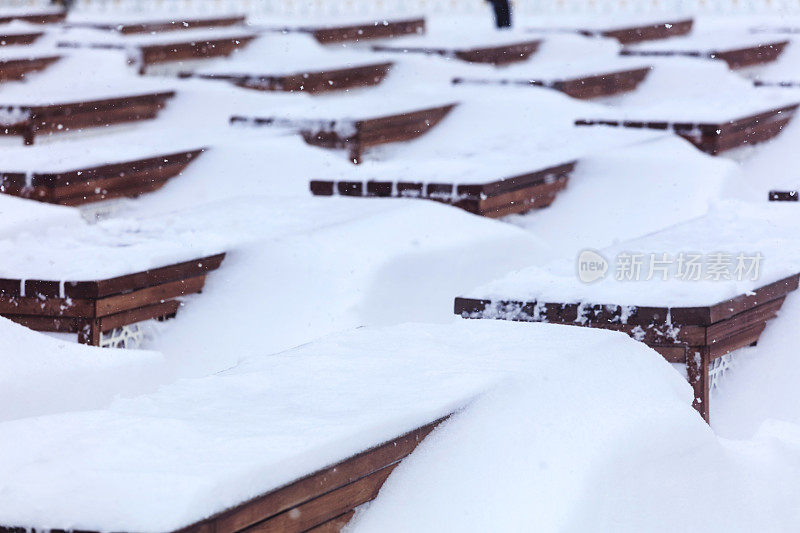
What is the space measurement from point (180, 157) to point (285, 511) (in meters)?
5.04

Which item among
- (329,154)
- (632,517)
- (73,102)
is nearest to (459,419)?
(632,517)

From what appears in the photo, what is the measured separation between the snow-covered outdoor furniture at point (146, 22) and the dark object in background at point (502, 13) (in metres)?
2.89

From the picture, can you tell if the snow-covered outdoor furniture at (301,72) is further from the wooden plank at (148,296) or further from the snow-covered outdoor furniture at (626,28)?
the wooden plank at (148,296)

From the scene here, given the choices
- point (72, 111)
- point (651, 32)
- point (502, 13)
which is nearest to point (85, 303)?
point (72, 111)

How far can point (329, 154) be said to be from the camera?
26.3ft

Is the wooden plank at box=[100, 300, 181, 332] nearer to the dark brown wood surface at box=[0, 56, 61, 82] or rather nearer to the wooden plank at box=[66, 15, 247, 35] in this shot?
the dark brown wood surface at box=[0, 56, 61, 82]

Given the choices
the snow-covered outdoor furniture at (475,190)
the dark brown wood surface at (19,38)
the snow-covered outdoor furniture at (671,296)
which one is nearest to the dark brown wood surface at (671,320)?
the snow-covered outdoor furniture at (671,296)

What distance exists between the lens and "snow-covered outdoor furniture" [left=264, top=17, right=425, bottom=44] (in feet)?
43.4

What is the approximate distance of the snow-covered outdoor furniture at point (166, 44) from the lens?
37.0ft

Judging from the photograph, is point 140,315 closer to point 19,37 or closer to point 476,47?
point 476,47

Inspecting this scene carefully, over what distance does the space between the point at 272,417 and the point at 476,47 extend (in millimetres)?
9292

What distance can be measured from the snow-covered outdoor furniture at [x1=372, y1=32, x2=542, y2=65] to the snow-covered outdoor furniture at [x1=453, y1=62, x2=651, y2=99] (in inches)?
26.7

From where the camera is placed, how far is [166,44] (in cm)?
1140

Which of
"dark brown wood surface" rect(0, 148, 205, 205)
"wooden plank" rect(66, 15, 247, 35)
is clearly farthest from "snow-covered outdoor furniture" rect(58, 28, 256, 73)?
"dark brown wood surface" rect(0, 148, 205, 205)
